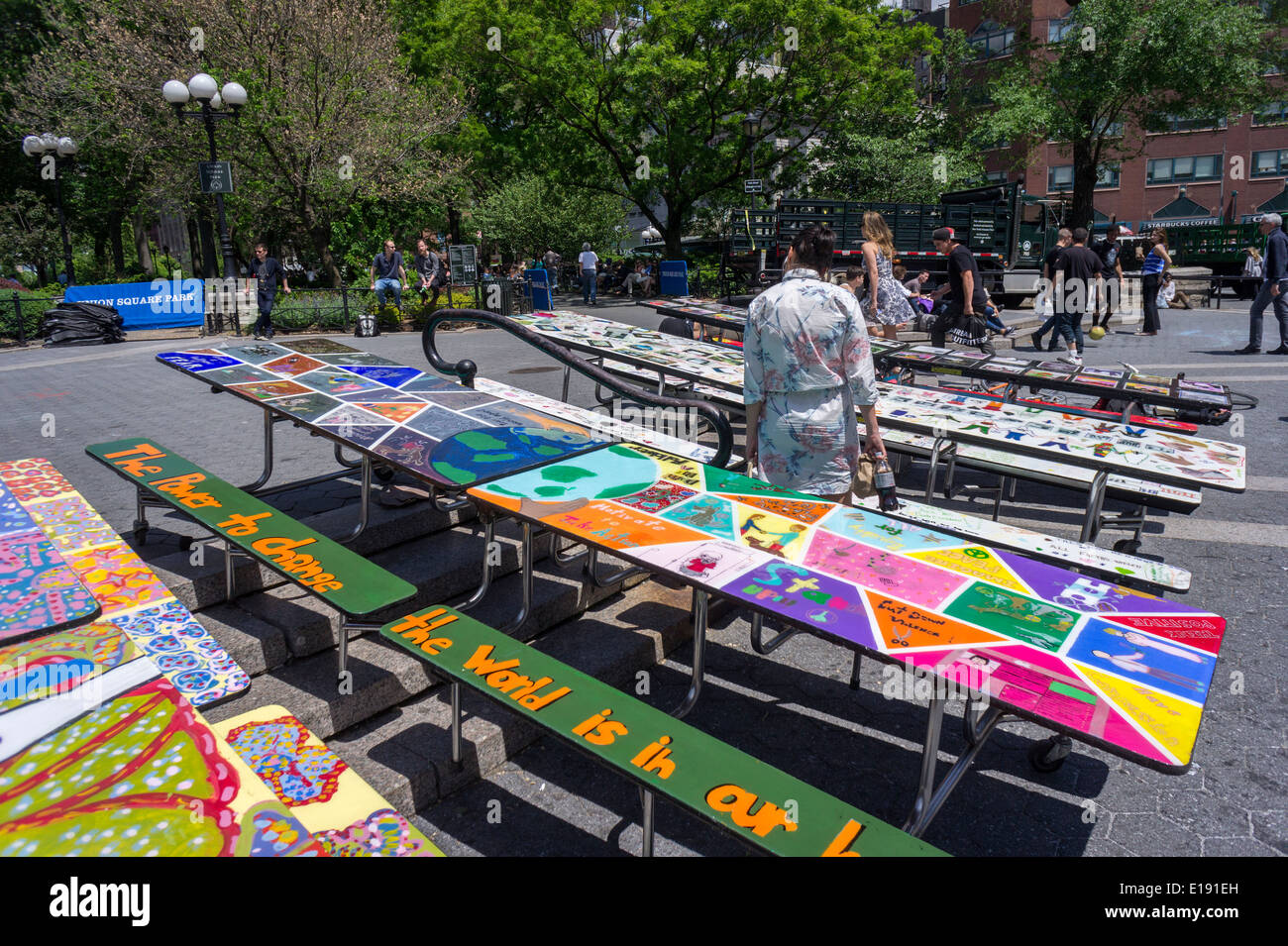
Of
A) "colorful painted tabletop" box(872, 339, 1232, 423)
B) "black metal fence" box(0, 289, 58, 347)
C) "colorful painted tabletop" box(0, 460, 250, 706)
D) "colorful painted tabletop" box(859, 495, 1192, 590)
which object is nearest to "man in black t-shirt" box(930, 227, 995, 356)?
"colorful painted tabletop" box(872, 339, 1232, 423)

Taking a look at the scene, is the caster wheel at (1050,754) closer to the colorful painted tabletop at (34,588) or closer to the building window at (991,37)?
the colorful painted tabletop at (34,588)

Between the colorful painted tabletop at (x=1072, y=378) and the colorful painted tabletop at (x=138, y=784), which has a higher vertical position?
the colorful painted tabletop at (x=1072, y=378)

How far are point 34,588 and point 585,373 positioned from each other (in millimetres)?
2733

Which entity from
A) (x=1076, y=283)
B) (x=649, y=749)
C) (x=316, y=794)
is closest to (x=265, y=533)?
(x=316, y=794)

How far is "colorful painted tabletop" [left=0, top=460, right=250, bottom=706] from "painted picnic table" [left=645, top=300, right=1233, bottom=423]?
13.3 feet

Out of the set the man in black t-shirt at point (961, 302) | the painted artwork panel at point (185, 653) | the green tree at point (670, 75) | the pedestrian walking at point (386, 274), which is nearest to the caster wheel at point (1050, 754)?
the painted artwork panel at point (185, 653)

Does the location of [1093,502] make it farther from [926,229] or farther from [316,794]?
[926,229]

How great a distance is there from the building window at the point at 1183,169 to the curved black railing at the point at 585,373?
55164mm

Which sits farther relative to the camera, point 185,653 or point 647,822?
point 185,653

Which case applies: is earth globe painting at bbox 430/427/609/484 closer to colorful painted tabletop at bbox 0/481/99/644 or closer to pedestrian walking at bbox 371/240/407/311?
colorful painted tabletop at bbox 0/481/99/644

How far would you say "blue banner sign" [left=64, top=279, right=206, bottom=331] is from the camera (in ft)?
59.5

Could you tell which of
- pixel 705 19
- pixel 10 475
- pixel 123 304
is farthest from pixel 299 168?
pixel 10 475

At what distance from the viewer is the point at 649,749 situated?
2.33 m

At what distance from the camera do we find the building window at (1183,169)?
4709 centimetres
